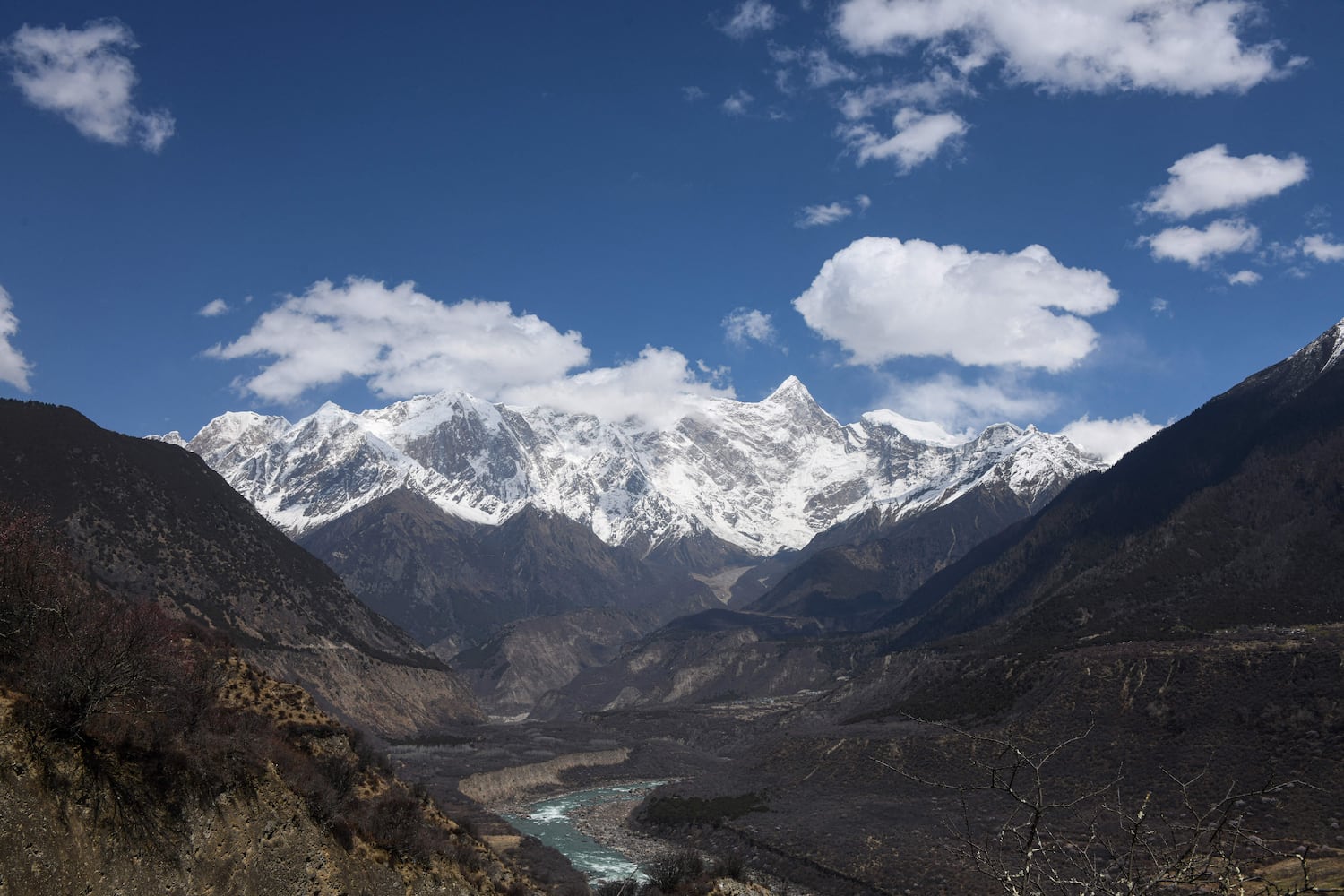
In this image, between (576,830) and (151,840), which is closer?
(151,840)

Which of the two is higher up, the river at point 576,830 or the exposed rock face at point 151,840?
the exposed rock face at point 151,840

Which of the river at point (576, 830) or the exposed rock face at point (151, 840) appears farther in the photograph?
the river at point (576, 830)

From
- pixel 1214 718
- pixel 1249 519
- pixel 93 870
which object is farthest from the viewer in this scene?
pixel 1249 519

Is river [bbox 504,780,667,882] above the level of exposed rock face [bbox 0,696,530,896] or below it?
below

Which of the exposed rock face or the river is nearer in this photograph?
the exposed rock face

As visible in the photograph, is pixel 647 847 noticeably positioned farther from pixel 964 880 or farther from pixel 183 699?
pixel 183 699

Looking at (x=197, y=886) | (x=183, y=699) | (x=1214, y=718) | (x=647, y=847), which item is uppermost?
(x=183, y=699)

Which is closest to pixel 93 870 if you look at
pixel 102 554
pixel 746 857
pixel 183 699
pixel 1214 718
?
pixel 183 699

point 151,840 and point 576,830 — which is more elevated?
point 151,840
